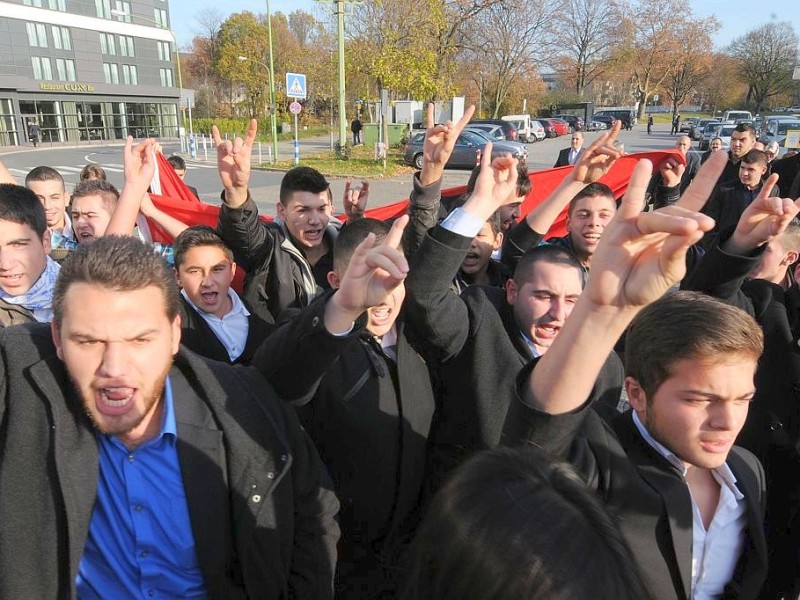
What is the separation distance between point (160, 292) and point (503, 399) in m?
1.29

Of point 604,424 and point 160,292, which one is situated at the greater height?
point 160,292

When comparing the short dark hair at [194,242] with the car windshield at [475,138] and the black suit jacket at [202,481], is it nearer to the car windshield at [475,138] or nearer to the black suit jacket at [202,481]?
the black suit jacket at [202,481]

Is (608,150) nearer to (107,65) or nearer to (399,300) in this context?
(399,300)

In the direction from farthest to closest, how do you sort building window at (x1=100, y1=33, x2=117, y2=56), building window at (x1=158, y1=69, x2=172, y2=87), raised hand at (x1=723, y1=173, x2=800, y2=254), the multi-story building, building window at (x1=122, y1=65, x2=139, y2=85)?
building window at (x1=158, y1=69, x2=172, y2=87) → building window at (x1=122, y1=65, x2=139, y2=85) → building window at (x1=100, y1=33, x2=117, y2=56) → the multi-story building → raised hand at (x1=723, y1=173, x2=800, y2=254)

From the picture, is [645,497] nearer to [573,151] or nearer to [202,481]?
[202,481]

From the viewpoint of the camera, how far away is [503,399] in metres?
2.28

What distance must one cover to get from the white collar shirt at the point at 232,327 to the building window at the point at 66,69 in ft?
163

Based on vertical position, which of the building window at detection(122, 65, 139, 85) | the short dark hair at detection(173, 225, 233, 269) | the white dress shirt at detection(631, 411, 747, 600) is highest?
the building window at detection(122, 65, 139, 85)

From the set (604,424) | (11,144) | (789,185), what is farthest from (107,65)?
(604,424)

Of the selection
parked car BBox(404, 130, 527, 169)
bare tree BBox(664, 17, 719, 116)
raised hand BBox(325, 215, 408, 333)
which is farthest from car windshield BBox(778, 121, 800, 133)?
bare tree BBox(664, 17, 719, 116)

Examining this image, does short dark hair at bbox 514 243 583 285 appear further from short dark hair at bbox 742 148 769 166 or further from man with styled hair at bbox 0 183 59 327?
short dark hair at bbox 742 148 769 166

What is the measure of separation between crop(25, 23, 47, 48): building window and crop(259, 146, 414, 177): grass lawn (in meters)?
28.6

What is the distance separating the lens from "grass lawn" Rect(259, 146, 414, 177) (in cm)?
2250

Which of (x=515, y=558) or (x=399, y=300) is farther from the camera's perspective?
(x=399, y=300)
